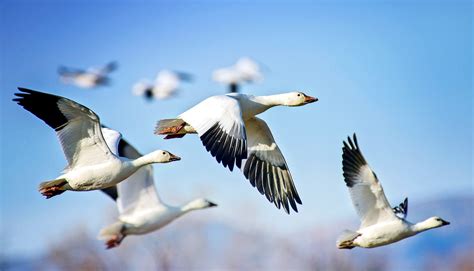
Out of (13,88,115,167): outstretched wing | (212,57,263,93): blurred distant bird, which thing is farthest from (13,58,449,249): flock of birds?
(212,57,263,93): blurred distant bird

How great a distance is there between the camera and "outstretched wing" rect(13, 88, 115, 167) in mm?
7406

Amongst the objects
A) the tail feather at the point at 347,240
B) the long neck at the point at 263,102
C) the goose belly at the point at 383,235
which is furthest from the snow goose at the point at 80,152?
the goose belly at the point at 383,235

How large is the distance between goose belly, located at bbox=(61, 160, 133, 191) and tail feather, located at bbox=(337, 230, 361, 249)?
6.91 ft

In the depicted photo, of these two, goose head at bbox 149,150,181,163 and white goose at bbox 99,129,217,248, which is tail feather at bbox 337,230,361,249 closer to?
goose head at bbox 149,150,181,163

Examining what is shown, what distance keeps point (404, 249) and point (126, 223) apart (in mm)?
102472

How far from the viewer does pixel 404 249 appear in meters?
110

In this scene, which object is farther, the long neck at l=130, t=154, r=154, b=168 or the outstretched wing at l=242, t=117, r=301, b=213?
the outstretched wing at l=242, t=117, r=301, b=213

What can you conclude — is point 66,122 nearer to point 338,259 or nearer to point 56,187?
point 56,187

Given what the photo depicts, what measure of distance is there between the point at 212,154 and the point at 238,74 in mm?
10498

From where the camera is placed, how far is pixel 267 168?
29.0 feet

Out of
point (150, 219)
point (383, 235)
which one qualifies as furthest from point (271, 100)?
point (150, 219)

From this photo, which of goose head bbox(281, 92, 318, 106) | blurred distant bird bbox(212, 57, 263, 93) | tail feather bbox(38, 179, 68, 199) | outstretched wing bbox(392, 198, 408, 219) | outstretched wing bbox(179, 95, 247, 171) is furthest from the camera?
blurred distant bird bbox(212, 57, 263, 93)

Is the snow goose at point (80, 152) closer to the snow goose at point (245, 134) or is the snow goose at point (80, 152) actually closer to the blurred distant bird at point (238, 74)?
the snow goose at point (245, 134)

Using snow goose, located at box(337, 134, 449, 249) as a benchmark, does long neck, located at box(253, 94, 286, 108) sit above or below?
above
